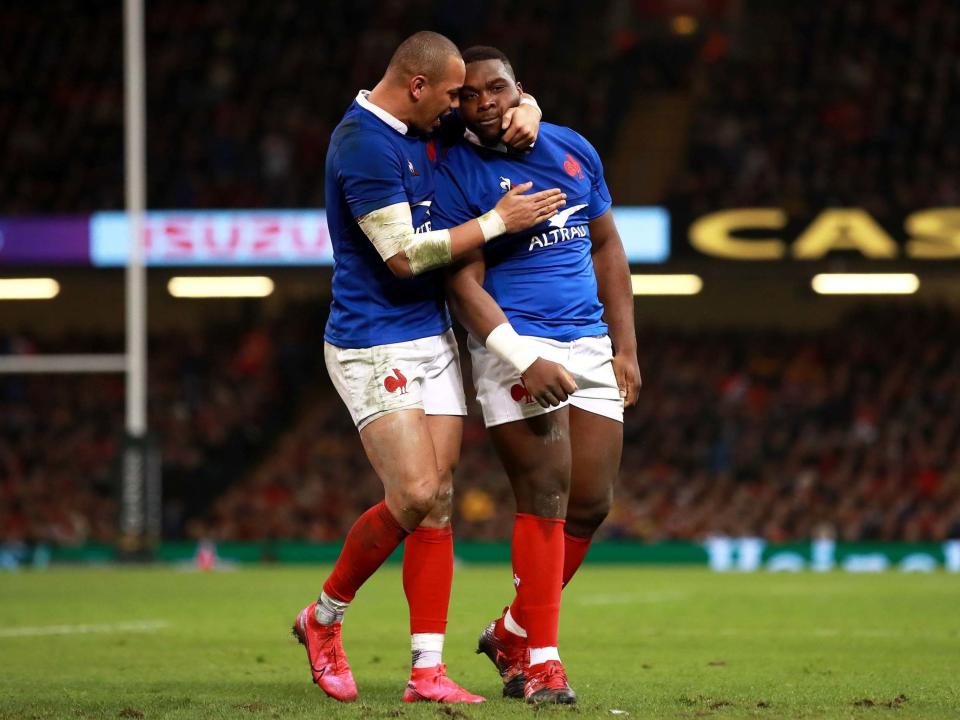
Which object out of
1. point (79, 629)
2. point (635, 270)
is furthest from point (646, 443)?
point (79, 629)

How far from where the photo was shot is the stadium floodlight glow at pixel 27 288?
74.4 feet

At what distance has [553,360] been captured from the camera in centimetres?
522

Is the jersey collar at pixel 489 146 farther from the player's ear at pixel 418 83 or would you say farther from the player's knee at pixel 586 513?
the player's knee at pixel 586 513

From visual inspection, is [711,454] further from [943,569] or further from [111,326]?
[111,326]

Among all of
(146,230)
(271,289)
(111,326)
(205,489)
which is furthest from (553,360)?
(111,326)

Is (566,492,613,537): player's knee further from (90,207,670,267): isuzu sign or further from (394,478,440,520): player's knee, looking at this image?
(90,207,670,267): isuzu sign

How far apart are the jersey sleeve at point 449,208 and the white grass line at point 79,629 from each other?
4.16 meters

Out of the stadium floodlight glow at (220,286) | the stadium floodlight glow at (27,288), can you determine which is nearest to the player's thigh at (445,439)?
the stadium floodlight glow at (220,286)

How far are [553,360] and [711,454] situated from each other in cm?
1693

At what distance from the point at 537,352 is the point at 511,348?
14cm

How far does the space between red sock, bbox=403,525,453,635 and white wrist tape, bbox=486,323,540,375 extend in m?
0.69

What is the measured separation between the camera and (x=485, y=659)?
7.05m

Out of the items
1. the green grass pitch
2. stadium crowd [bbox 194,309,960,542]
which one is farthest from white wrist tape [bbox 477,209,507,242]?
stadium crowd [bbox 194,309,960,542]

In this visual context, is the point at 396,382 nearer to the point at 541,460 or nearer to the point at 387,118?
the point at 541,460
